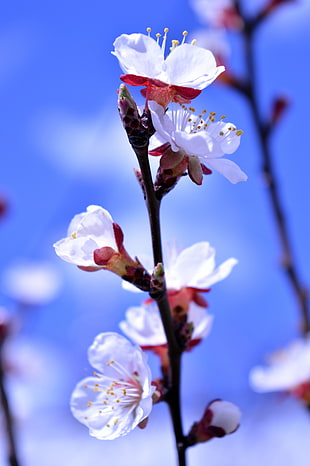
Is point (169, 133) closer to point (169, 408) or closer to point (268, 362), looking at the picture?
point (169, 408)

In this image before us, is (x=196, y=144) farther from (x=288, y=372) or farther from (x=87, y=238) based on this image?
(x=288, y=372)

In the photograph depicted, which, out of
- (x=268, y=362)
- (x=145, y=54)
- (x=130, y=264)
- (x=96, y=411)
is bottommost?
(x=268, y=362)

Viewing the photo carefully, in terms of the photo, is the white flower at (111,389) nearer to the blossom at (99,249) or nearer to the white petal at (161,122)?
the blossom at (99,249)

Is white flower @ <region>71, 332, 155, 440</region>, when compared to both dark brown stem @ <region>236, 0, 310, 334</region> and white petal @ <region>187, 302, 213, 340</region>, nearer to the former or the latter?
white petal @ <region>187, 302, 213, 340</region>

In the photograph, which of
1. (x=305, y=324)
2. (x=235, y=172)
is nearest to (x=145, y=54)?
(x=235, y=172)

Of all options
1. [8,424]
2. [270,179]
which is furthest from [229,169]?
[270,179]

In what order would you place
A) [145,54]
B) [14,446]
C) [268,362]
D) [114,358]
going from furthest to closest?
[268,362] → [14,446] → [114,358] → [145,54]

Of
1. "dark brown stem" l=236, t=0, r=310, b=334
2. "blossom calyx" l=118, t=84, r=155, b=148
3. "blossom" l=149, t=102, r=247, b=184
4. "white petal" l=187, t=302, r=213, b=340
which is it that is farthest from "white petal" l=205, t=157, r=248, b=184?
"dark brown stem" l=236, t=0, r=310, b=334
